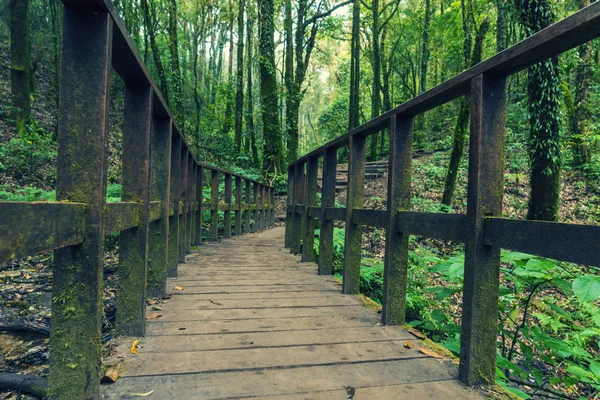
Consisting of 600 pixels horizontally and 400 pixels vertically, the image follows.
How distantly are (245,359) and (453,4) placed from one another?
1776 cm

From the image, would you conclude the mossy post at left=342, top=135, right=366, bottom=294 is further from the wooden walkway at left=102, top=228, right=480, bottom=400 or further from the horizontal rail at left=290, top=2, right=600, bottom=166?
the horizontal rail at left=290, top=2, right=600, bottom=166

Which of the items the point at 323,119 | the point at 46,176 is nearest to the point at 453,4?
the point at 323,119

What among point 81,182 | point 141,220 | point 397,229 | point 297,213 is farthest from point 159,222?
point 297,213

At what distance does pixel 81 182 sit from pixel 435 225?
5.23 feet

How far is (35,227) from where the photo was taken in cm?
87

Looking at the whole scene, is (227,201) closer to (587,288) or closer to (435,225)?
(435,225)

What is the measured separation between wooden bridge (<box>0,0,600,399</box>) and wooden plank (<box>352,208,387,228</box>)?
20 mm

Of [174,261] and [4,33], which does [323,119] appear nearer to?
[4,33]

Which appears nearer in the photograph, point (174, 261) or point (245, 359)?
point (245, 359)

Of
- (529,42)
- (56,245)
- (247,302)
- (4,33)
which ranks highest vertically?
(4,33)

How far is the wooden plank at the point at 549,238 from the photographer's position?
109cm

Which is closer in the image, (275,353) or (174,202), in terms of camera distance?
(275,353)

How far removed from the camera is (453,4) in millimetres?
15312

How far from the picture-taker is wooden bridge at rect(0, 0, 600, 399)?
117 cm
